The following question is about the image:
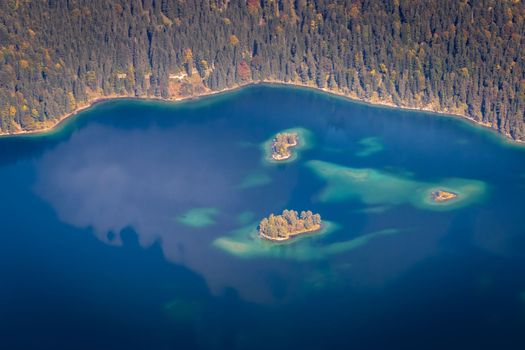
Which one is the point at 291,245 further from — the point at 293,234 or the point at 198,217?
the point at 198,217

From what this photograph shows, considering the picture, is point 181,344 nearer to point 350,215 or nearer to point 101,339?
point 101,339

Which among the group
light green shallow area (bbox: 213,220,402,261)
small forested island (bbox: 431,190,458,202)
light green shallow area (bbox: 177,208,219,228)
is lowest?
light green shallow area (bbox: 213,220,402,261)

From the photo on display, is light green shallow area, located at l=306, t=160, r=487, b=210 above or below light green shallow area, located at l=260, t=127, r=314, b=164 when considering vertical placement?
below

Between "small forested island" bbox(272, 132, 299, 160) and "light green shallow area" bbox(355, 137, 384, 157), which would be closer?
"small forested island" bbox(272, 132, 299, 160)

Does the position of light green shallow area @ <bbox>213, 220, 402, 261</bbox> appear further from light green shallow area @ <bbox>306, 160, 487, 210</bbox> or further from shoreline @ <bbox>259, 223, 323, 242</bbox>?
light green shallow area @ <bbox>306, 160, 487, 210</bbox>

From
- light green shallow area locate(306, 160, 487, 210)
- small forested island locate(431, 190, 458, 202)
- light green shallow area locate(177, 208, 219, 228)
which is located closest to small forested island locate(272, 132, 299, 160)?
light green shallow area locate(306, 160, 487, 210)

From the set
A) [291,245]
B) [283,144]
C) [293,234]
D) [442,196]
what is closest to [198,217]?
[293,234]

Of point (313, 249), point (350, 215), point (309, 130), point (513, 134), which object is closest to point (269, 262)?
point (313, 249)
